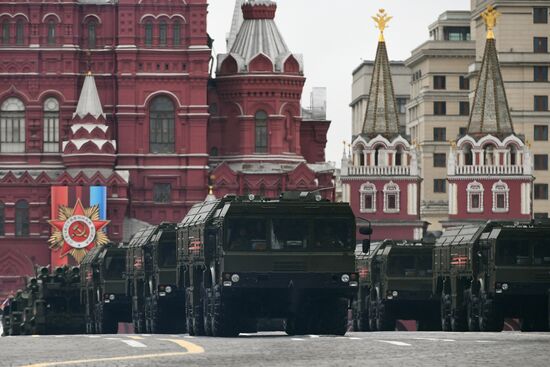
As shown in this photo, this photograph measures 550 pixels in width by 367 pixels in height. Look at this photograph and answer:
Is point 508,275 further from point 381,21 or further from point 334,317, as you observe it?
point 381,21

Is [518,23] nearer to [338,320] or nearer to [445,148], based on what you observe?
[445,148]

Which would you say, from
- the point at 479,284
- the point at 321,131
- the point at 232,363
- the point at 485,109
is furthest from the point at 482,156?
the point at 232,363

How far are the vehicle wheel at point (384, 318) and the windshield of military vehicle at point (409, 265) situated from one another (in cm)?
110

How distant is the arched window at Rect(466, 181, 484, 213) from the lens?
15212 cm

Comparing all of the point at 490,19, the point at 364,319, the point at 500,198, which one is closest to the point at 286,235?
the point at 364,319

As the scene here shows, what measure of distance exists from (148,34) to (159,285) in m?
77.2

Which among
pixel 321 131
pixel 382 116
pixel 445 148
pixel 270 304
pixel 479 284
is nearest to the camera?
pixel 270 304

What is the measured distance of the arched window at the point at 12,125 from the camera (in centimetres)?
13412

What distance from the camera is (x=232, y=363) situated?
93.8 ft

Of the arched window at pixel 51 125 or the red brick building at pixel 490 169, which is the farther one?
the red brick building at pixel 490 169

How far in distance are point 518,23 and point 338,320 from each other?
124507 millimetres

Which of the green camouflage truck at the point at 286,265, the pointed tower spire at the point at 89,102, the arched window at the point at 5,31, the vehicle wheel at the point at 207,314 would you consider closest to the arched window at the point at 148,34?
the pointed tower spire at the point at 89,102

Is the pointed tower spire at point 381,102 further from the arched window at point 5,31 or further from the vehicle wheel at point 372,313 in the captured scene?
the vehicle wheel at point 372,313

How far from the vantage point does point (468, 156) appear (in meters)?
153
